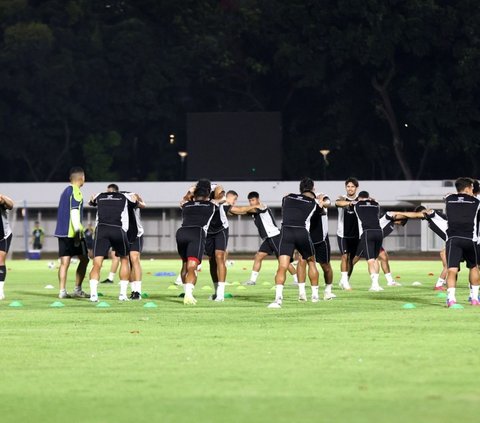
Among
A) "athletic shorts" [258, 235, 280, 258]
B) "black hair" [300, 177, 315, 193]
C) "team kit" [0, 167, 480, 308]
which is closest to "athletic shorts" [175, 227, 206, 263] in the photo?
"team kit" [0, 167, 480, 308]

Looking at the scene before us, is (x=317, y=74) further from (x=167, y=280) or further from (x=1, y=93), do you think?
(x=167, y=280)

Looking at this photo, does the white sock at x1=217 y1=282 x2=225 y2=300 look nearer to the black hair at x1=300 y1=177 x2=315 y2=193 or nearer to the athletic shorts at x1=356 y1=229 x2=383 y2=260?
A: the black hair at x1=300 y1=177 x2=315 y2=193

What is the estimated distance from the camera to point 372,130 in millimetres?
91625

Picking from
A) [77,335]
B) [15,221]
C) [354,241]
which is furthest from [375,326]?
[15,221]

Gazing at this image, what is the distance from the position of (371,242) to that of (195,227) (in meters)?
6.77

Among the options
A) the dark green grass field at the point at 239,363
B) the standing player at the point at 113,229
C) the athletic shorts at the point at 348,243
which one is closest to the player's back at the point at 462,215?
the dark green grass field at the point at 239,363

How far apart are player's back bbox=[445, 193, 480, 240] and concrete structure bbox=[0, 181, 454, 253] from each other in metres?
53.8

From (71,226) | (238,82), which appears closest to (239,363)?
(71,226)

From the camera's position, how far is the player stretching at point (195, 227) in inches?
905

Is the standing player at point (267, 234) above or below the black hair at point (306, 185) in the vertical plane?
below

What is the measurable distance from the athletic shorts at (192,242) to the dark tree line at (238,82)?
62191 millimetres

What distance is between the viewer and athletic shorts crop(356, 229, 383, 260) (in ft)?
94.9

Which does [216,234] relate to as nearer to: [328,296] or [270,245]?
[328,296]

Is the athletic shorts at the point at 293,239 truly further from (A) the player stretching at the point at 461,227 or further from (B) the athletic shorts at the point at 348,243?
(B) the athletic shorts at the point at 348,243
